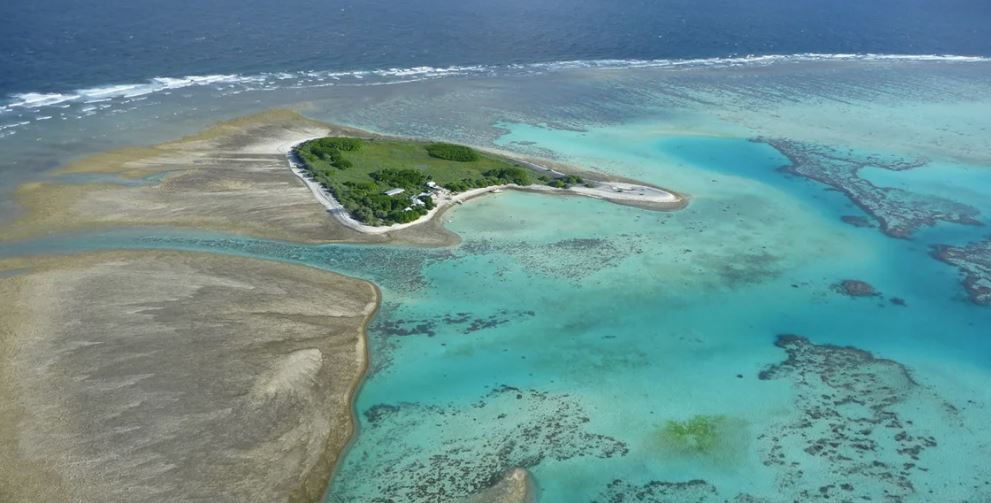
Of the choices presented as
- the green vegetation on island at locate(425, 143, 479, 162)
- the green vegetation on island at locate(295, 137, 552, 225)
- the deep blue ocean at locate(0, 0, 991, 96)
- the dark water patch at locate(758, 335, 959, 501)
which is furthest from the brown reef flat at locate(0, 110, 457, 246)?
the dark water patch at locate(758, 335, 959, 501)

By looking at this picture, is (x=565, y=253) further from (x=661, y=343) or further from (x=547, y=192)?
(x=661, y=343)

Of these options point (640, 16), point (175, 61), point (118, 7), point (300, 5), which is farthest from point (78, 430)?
point (640, 16)

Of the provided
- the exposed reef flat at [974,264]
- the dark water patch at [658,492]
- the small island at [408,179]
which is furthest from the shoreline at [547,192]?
the dark water patch at [658,492]

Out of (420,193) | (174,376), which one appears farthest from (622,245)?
(174,376)

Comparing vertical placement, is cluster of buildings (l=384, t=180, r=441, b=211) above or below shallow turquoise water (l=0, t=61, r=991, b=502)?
above

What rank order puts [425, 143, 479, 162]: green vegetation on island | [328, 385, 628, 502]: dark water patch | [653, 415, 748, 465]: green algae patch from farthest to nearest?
1. [425, 143, 479, 162]: green vegetation on island
2. [653, 415, 748, 465]: green algae patch
3. [328, 385, 628, 502]: dark water patch

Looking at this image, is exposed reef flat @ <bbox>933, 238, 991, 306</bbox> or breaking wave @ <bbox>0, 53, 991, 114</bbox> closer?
exposed reef flat @ <bbox>933, 238, 991, 306</bbox>

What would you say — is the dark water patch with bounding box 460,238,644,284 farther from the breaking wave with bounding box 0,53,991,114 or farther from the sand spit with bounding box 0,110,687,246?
the breaking wave with bounding box 0,53,991,114
